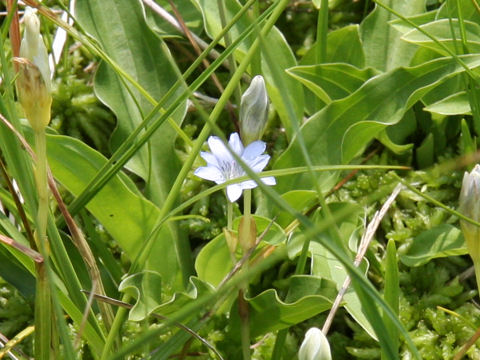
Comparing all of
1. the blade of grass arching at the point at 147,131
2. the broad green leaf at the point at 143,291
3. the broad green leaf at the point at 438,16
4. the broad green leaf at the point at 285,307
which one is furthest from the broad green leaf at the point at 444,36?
the broad green leaf at the point at 143,291

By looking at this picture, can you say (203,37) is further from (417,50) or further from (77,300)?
(77,300)

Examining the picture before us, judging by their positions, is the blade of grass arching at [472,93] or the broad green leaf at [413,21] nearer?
the blade of grass arching at [472,93]

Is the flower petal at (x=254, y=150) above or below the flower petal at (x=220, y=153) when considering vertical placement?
above

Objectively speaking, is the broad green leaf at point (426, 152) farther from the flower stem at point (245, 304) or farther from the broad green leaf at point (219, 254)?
the flower stem at point (245, 304)

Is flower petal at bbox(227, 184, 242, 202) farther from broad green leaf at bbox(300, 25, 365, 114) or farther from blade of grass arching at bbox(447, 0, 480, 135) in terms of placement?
broad green leaf at bbox(300, 25, 365, 114)

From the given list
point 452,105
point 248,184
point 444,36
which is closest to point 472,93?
point 452,105

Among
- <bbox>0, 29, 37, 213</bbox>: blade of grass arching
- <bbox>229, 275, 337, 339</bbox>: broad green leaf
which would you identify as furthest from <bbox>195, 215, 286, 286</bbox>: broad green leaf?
<bbox>0, 29, 37, 213</bbox>: blade of grass arching

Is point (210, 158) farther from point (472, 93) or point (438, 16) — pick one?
point (438, 16)
